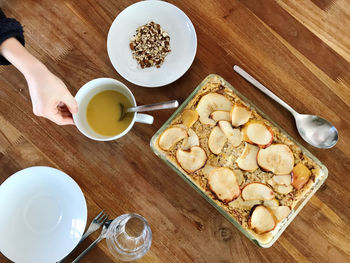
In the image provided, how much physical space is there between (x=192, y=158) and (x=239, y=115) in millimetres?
227

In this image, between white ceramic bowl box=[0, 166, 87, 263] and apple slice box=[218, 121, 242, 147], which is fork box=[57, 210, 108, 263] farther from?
apple slice box=[218, 121, 242, 147]

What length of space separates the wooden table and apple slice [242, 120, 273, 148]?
0.13 m

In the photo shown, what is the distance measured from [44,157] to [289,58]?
1.03m

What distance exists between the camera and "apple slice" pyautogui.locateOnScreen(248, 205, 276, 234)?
1.16 meters

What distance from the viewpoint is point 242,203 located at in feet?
3.88

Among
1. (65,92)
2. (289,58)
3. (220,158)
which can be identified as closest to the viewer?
(65,92)

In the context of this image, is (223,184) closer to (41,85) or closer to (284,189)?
(284,189)

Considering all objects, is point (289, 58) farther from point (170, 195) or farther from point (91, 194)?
point (91, 194)

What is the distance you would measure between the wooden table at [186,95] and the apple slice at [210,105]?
12 cm

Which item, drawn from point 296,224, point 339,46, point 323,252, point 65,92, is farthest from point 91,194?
point 339,46

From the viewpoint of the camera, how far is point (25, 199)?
4.05 ft

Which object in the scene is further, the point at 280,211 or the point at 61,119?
the point at 280,211

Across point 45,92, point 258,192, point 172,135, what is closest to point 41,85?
point 45,92

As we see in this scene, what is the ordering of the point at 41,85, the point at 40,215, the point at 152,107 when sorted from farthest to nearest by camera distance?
the point at 40,215 → the point at 152,107 → the point at 41,85
